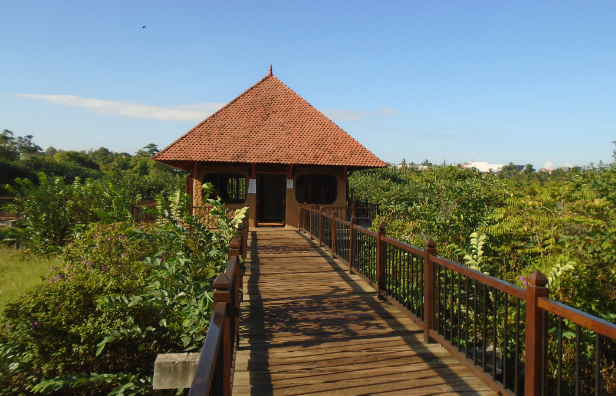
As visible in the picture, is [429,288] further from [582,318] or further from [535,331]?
[582,318]

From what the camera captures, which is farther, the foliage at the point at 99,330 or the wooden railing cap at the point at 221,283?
the foliage at the point at 99,330

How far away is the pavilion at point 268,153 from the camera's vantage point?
15859 mm

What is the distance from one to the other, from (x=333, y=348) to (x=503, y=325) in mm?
1744

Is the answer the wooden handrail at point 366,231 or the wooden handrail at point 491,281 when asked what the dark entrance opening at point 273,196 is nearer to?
the wooden handrail at point 366,231

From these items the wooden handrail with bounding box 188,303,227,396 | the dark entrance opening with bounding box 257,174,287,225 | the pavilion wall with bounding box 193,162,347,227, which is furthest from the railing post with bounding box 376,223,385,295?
the dark entrance opening with bounding box 257,174,287,225

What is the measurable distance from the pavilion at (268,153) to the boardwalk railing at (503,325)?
25.7 feet

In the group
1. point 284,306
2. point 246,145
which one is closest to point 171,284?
point 284,306

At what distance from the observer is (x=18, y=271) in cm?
1365

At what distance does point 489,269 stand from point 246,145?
1097 centimetres

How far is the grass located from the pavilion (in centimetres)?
526

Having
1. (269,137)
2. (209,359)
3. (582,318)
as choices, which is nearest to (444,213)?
(582,318)

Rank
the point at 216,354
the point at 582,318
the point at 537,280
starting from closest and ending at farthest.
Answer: the point at 216,354 → the point at 582,318 → the point at 537,280

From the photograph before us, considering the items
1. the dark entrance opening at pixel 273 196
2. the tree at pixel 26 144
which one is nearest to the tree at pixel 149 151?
the tree at pixel 26 144

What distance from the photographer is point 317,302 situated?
613 centimetres
